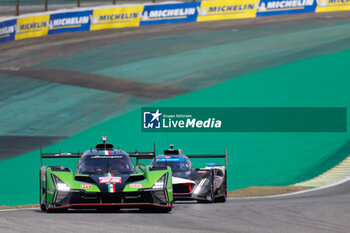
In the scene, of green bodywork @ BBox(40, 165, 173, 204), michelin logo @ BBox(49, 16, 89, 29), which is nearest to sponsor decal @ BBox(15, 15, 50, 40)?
michelin logo @ BBox(49, 16, 89, 29)

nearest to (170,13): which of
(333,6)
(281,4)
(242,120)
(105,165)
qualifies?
(281,4)

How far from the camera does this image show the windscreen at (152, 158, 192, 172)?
1733cm

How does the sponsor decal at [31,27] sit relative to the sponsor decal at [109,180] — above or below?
above

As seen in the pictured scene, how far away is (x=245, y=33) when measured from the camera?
1654 inches

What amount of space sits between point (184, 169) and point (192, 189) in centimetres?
114

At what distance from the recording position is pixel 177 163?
17500mm

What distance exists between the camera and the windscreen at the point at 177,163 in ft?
56.9

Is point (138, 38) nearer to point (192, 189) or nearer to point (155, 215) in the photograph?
point (192, 189)

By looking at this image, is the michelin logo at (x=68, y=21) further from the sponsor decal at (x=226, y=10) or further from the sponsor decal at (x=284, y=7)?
the sponsor decal at (x=284, y=7)

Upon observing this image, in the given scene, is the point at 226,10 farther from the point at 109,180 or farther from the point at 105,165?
the point at 109,180

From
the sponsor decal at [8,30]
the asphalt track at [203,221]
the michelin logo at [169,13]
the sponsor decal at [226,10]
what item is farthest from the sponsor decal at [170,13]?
the asphalt track at [203,221]

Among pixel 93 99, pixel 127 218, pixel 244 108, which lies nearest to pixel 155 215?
pixel 127 218

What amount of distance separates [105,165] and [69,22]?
3430 centimetres

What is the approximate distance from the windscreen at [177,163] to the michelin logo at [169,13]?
95.2 feet
